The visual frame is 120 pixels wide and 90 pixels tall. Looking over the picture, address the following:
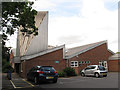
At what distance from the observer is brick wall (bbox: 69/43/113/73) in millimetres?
25659

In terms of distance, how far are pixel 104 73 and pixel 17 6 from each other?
13.3 m

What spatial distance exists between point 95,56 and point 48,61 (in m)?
9.89

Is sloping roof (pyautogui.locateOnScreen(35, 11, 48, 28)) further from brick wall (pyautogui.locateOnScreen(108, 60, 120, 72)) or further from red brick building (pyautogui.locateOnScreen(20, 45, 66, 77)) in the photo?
brick wall (pyautogui.locateOnScreen(108, 60, 120, 72))

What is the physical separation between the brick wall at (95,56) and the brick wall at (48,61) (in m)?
1.98

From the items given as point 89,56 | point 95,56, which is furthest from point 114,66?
point 89,56

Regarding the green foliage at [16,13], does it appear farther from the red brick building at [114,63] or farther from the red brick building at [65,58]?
the red brick building at [114,63]

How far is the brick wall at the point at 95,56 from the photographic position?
2566 centimetres

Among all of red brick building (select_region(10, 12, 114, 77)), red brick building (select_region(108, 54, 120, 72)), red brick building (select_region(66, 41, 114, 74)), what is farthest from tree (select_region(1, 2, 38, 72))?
red brick building (select_region(108, 54, 120, 72))

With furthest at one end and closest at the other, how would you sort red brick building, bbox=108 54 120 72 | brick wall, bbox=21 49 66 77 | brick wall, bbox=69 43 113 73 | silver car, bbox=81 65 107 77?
red brick building, bbox=108 54 120 72, brick wall, bbox=69 43 113 73, brick wall, bbox=21 49 66 77, silver car, bbox=81 65 107 77

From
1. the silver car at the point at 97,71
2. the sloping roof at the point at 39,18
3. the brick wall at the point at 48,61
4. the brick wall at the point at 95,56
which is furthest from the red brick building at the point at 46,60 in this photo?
the sloping roof at the point at 39,18

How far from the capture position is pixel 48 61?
22766mm

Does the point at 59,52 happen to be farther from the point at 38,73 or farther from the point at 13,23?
the point at 13,23

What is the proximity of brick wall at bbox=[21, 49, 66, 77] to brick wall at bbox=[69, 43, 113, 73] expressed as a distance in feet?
6.48

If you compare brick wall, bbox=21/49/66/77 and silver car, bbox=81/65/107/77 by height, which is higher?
brick wall, bbox=21/49/66/77
